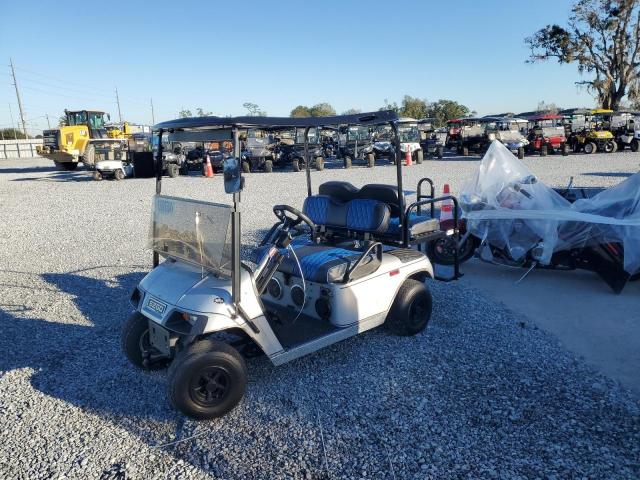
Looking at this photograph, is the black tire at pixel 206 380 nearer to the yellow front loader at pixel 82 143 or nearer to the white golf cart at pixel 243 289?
the white golf cart at pixel 243 289

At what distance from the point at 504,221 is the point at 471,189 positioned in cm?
73

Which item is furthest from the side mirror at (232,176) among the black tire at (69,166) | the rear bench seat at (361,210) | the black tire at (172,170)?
the black tire at (69,166)

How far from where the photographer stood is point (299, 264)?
3.99 meters

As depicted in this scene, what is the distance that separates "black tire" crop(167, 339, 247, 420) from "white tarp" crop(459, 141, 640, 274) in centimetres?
394

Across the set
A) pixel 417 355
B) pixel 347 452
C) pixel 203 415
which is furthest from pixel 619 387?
pixel 203 415

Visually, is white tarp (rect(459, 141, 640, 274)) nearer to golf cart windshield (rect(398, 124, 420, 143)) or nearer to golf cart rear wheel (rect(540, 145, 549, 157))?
golf cart windshield (rect(398, 124, 420, 143))

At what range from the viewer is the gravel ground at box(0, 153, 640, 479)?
2768mm

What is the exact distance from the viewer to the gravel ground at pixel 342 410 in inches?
109

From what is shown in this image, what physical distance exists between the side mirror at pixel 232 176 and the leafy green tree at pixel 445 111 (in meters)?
51.7

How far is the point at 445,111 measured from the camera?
2122 inches

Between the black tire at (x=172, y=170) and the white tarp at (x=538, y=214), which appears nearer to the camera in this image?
the white tarp at (x=538, y=214)

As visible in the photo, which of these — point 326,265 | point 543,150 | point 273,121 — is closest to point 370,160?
point 543,150

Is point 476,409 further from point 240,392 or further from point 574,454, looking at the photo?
point 240,392

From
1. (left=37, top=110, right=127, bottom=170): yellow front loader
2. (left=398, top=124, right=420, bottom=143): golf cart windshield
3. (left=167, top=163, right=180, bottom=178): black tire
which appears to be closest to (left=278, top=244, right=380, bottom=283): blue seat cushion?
(left=167, top=163, right=180, bottom=178): black tire
